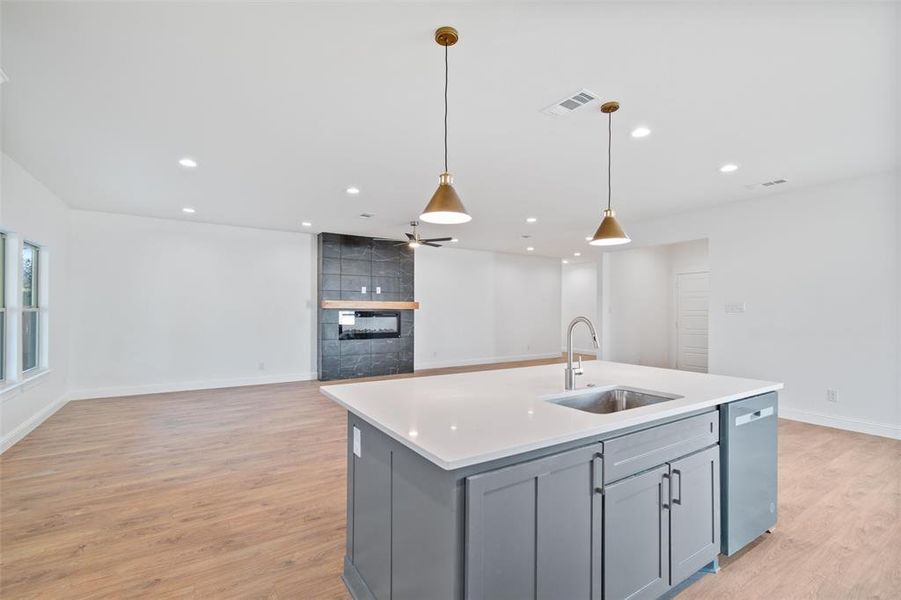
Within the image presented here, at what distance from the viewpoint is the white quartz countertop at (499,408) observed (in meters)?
1.36

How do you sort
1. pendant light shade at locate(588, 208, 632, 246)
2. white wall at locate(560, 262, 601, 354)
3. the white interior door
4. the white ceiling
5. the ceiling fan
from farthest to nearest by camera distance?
1. white wall at locate(560, 262, 601, 354)
2. the white interior door
3. the ceiling fan
4. pendant light shade at locate(588, 208, 632, 246)
5. the white ceiling

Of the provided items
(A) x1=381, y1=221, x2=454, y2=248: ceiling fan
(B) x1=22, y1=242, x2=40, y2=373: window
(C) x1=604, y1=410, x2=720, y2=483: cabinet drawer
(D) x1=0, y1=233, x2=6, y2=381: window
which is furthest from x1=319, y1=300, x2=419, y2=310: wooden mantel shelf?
(C) x1=604, y1=410, x2=720, y2=483: cabinet drawer

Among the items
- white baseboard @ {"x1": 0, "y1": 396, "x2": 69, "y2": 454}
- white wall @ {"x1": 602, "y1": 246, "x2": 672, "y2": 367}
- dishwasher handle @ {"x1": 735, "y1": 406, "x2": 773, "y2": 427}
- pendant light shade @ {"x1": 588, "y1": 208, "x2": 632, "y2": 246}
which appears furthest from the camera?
white wall @ {"x1": 602, "y1": 246, "x2": 672, "y2": 367}

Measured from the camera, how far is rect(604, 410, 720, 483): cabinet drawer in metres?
1.64

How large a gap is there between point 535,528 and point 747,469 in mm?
1519

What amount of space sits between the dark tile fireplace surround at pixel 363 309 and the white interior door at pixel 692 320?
545 centimetres

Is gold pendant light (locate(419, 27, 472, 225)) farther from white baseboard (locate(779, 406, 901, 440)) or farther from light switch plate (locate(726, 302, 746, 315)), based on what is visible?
white baseboard (locate(779, 406, 901, 440))

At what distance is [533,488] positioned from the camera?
1407mm

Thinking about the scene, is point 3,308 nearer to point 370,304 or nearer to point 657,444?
point 370,304

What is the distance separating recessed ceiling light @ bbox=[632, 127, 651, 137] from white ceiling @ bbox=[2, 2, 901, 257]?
8cm

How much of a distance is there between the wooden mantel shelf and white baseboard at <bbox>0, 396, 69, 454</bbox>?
3669mm

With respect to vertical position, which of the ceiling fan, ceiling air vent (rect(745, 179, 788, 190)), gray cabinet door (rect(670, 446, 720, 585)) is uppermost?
ceiling air vent (rect(745, 179, 788, 190))

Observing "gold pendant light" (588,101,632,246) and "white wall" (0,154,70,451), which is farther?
"white wall" (0,154,70,451)

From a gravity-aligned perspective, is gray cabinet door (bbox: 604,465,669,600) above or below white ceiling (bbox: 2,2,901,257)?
below
